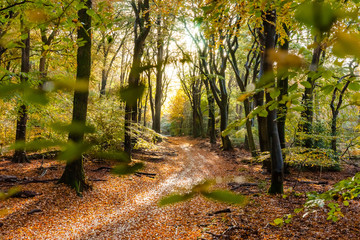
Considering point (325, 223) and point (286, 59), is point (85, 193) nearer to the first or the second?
point (325, 223)

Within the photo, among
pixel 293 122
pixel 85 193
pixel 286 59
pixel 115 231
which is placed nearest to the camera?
pixel 286 59

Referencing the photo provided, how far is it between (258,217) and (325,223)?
1.13 metres

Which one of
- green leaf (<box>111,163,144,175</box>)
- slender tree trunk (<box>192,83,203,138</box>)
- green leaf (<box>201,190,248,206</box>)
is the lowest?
green leaf (<box>201,190,248,206</box>)

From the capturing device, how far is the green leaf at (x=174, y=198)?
57 cm

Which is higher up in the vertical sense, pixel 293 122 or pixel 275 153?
pixel 293 122

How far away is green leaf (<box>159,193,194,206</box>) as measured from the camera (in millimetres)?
572

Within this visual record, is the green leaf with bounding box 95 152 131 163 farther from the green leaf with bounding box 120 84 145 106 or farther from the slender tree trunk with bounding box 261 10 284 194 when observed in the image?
the slender tree trunk with bounding box 261 10 284 194

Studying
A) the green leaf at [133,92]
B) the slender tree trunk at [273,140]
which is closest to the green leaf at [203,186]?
the green leaf at [133,92]

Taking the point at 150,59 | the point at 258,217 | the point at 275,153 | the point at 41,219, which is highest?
the point at 150,59

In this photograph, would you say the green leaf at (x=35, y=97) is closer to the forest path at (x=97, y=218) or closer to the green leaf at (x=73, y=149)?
the green leaf at (x=73, y=149)

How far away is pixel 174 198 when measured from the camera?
588mm

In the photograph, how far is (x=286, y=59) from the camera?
84 centimetres

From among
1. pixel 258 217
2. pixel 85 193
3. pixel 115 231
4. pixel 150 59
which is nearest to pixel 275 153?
pixel 258 217

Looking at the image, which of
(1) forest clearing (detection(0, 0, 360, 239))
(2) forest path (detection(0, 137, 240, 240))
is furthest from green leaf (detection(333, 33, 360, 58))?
(2) forest path (detection(0, 137, 240, 240))
